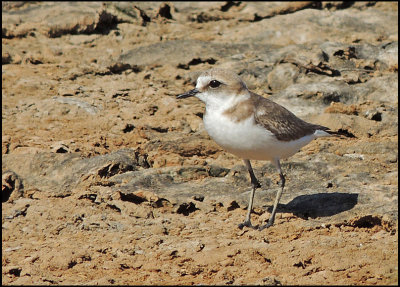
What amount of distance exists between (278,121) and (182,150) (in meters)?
2.45

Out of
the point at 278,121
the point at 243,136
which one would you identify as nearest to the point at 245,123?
the point at 243,136

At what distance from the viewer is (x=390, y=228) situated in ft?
24.2

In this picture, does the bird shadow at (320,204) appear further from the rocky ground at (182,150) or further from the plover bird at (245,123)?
the plover bird at (245,123)

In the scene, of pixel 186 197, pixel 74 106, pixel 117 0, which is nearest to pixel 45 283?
pixel 186 197

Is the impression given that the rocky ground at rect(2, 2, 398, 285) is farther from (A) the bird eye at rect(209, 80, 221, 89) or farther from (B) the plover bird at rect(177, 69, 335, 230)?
(A) the bird eye at rect(209, 80, 221, 89)

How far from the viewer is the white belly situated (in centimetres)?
748

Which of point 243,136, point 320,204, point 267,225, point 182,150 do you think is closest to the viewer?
point 243,136

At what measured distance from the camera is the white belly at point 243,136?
748 cm

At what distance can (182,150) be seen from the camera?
997 centimetres

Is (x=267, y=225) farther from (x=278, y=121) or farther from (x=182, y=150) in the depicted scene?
(x=182, y=150)

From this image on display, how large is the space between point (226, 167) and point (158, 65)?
454 cm

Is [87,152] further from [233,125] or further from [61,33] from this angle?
[61,33]

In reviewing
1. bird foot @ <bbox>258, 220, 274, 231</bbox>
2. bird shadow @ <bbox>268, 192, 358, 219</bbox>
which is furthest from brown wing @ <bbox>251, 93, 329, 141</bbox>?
bird foot @ <bbox>258, 220, 274, 231</bbox>

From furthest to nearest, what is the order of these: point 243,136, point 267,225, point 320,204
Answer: point 320,204, point 267,225, point 243,136
